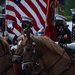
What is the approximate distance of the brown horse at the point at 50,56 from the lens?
31.3 feet

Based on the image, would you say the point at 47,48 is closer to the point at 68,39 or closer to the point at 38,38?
the point at 38,38

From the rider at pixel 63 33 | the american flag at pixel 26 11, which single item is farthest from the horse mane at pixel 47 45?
the american flag at pixel 26 11

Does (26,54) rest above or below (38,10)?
below

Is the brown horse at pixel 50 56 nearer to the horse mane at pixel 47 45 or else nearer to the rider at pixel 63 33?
the horse mane at pixel 47 45

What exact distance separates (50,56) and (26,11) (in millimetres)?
3467

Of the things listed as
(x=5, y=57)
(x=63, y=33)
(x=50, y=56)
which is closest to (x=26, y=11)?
(x=63, y=33)

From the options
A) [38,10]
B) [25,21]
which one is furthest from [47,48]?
[38,10]

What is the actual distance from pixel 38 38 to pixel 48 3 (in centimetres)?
204

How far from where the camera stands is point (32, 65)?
31.2ft

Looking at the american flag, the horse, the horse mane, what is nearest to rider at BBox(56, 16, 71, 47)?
the american flag

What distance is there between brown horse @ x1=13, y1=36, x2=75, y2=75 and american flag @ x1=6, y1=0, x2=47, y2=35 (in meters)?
2.89

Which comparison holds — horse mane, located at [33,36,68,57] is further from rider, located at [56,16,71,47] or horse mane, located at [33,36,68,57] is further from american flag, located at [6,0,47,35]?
american flag, located at [6,0,47,35]

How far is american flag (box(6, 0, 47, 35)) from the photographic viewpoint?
12.7m

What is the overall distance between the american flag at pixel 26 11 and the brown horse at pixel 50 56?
289 centimetres
